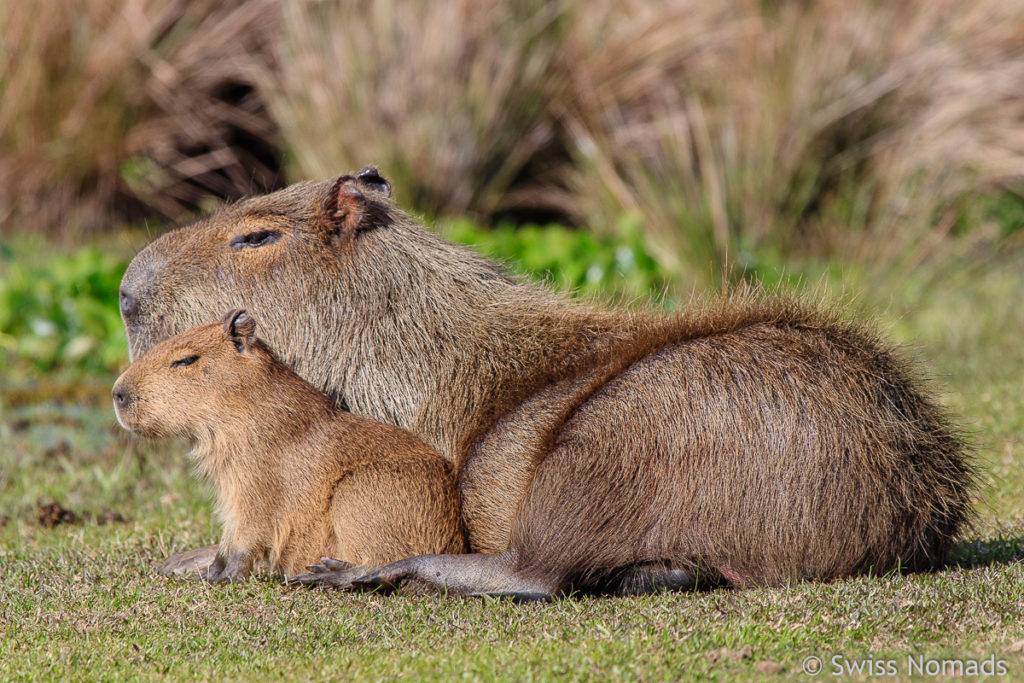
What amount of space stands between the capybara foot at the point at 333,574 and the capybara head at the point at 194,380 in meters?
0.57

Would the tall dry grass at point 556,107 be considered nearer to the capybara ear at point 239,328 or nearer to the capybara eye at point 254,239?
the capybara eye at point 254,239

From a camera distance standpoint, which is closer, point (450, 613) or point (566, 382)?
point (450, 613)

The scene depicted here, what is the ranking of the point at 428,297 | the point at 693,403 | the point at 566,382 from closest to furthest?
the point at 693,403 → the point at 566,382 → the point at 428,297

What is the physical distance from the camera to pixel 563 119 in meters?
11.3

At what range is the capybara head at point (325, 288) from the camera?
4.23m

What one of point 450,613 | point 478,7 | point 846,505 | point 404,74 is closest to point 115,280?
point 404,74

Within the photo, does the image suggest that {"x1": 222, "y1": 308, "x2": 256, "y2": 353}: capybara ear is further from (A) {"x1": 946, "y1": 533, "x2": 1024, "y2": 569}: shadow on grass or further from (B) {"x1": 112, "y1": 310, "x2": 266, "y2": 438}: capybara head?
(A) {"x1": 946, "y1": 533, "x2": 1024, "y2": 569}: shadow on grass

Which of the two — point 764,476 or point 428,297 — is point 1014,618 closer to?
point 764,476

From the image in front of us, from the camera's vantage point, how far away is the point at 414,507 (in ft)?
12.3

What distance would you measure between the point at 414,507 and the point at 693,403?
0.88 meters

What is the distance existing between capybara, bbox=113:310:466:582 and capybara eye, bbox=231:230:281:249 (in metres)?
0.40

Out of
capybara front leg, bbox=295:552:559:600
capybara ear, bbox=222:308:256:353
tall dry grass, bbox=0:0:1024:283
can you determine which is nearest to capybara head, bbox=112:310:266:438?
capybara ear, bbox=222:308:256:353

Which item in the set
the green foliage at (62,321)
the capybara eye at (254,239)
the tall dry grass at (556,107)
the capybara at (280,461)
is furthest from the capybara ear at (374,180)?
the tall dry grass at (556,107)

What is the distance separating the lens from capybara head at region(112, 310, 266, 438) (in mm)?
3949
